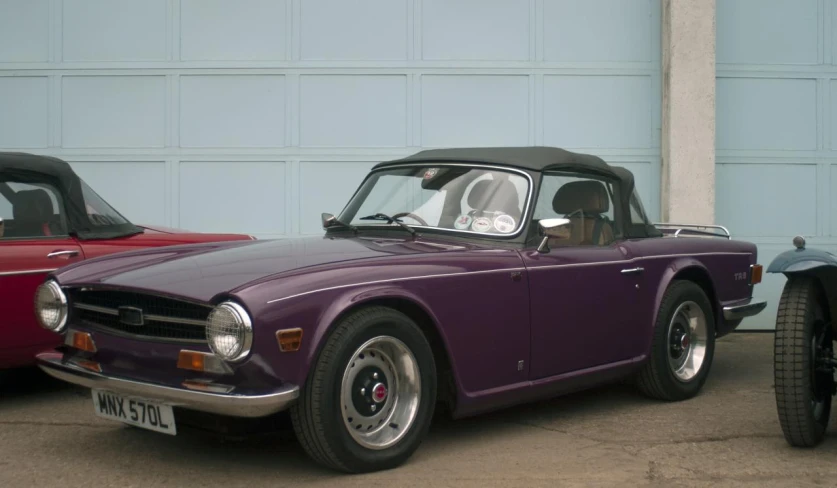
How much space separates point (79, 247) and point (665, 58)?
5647 mm

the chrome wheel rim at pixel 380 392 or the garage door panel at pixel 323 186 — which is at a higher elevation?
the garage door panel at pixel 323 186

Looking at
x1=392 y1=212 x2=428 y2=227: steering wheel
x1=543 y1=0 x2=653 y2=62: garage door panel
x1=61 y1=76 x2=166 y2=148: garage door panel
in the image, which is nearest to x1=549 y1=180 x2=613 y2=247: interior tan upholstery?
x1=392 y1=212 x2=428 y2=227: steering wheel

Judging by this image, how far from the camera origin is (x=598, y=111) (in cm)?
923

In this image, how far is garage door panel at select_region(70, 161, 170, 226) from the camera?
8.99 metres

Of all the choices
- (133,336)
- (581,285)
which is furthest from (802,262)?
(133,336)

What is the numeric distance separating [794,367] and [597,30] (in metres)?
5.40

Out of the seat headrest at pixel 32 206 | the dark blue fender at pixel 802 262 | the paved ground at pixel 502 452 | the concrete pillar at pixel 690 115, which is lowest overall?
the paved ground at pixel 502 452

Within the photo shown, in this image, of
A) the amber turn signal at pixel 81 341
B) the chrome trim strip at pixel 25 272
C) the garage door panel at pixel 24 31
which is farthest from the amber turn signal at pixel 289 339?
the garage door panel at pixel 24 31

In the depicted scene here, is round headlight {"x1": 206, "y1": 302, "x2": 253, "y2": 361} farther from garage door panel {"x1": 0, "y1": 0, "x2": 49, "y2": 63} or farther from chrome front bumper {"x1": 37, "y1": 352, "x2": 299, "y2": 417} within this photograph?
garage door panel {"x1": 0, "y1": 0, "x2": 49, "y2": 63}

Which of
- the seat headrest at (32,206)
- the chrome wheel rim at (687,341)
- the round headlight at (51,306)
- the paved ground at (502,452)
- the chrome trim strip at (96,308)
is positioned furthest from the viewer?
the chrome wheel rim at (687,341)

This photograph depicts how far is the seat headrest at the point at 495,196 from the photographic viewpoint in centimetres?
528

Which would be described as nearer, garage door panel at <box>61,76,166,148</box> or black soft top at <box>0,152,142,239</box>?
black soft top at <box>0,152,142,239</box>

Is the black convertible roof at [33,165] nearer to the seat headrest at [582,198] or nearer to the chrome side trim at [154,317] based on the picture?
the chrome side trim at [154,317]

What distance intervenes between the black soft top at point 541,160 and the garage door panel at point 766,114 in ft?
11.5
